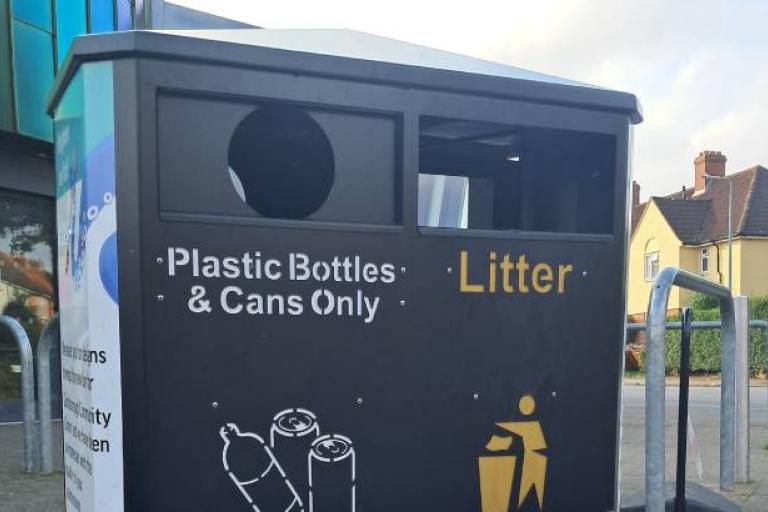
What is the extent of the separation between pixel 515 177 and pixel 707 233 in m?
33.6

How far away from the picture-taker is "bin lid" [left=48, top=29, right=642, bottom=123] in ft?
6.89

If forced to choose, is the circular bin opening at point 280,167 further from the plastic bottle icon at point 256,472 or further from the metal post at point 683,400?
the metal post at point 683,400

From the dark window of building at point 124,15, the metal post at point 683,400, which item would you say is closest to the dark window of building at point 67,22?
the dark window of building at point 124,15

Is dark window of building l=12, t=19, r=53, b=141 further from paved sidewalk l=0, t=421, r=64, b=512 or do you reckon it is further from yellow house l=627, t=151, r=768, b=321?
yellow house l=627, t=151, r=768, b=321

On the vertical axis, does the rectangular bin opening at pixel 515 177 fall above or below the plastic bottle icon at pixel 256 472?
above

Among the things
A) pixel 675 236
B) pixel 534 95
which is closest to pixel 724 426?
pixel 534 95

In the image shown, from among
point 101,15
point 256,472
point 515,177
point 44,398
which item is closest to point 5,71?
point 101,15

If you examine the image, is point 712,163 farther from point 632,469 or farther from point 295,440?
point 295,440

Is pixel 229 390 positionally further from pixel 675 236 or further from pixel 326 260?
pixel 675 236

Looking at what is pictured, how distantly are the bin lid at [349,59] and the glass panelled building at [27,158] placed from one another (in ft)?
22.9

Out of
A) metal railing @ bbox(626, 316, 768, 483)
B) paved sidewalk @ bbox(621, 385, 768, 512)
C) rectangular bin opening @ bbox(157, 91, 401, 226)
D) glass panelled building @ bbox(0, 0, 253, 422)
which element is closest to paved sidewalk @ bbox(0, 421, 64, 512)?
rectangular bin opening @ bbox(157, 91, 401, 226)

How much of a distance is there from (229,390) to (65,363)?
2.32ft

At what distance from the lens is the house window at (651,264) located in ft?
120

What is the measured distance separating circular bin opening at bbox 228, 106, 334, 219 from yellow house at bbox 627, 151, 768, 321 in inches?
1104
